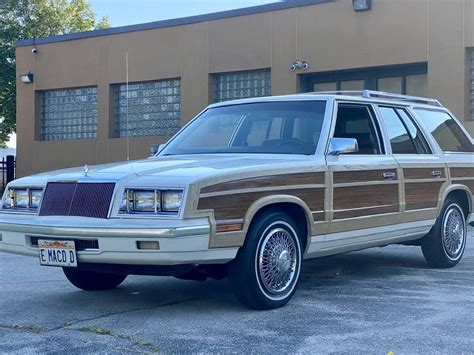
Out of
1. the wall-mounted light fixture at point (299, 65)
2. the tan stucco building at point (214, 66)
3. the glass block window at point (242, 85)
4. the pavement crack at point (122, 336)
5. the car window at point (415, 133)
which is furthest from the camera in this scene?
the glass block window at point (242, 85)

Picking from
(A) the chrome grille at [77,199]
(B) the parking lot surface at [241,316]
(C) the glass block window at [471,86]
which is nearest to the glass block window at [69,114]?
(C) the glass block window at [471,86]

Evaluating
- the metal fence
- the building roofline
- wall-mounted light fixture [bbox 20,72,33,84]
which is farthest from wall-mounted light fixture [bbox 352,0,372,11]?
the metal fence

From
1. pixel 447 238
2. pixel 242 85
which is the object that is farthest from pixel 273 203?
pixel 242 85

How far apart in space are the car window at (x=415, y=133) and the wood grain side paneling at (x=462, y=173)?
393 mm

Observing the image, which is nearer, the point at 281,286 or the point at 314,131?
the point at 281,286

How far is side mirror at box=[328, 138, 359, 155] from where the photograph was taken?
6.25 m

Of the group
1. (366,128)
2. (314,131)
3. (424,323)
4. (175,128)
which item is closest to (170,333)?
(424,323)

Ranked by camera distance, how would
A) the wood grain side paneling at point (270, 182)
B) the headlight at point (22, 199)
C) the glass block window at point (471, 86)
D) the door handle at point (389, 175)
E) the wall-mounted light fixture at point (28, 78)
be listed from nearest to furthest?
the wood grain side paneling at point (270, 182) < the headlight at point (22, 199) < the door handle at point (389, 175) < the glass block window at point (471, 86) < the wall-mounted light fixture at point (28, 78)

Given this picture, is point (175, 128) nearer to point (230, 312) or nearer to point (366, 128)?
point (366, 128)

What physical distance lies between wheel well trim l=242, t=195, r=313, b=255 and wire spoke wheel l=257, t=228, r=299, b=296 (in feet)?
0.66

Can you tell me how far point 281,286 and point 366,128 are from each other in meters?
2.05

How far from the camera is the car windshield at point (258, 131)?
21.4 ft

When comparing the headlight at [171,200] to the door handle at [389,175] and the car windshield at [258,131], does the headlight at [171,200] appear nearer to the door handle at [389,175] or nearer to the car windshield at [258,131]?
the car windshield at [258,131]

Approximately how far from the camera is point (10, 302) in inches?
244
